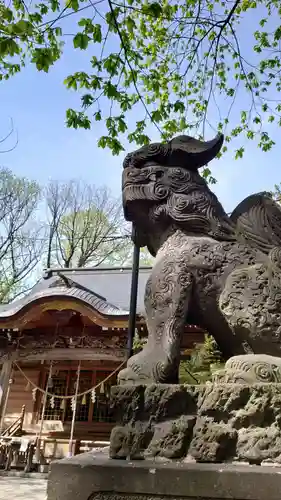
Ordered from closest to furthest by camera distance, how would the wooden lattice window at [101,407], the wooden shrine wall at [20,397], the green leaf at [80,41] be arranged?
the green leaf at [80,41] → the wooden lattice window at [101,407] → the wooden shrine wall at [20,397]

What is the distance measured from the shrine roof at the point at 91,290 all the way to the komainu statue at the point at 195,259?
22.9 ft

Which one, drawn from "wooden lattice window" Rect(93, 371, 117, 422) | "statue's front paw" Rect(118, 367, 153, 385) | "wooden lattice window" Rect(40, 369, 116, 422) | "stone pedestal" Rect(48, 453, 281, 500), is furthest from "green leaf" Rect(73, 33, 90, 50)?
"wooden lattice window" Rect(40, 369, 116, 422)

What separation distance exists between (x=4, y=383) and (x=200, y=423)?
35.5ft

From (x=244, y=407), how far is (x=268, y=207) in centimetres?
120

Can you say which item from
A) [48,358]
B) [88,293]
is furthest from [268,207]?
[48,358]

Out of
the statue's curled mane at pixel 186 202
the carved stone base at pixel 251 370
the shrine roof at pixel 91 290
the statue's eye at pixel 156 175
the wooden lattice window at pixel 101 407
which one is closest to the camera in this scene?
the carved stone base at pixel 251 370

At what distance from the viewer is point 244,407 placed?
184 cm

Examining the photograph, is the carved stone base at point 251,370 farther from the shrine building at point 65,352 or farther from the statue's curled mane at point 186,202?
the shrine building at point 65,352

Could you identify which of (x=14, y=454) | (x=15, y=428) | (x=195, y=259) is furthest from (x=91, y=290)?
(x=195, y=259)

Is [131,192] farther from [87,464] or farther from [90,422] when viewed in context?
[90,422]

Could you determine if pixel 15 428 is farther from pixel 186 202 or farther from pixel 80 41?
pixel 186 202

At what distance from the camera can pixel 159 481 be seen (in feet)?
5.42

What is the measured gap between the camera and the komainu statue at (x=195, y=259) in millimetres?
2137

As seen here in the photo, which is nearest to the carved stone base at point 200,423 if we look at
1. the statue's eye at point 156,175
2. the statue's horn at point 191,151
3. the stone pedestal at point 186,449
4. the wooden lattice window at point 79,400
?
the stone pedestal at point 186,449
